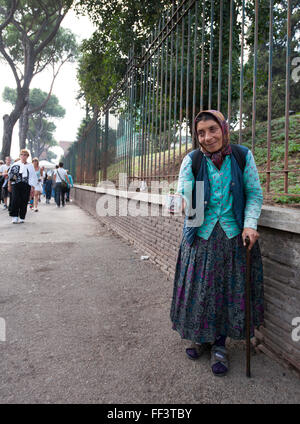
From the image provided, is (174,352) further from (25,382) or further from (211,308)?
(25,382)

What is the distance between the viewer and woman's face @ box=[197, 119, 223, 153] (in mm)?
2250

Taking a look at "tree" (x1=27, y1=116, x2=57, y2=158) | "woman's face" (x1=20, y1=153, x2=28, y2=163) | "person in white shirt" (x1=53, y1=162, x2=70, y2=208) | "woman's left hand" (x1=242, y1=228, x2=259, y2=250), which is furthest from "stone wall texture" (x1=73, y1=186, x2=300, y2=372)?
"tree" (x1=27, y1=116, x2=57, y2=158)

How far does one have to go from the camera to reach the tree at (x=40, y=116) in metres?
55.0

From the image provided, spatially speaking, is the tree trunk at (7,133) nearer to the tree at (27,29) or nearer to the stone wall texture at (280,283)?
the tree at (27,29)

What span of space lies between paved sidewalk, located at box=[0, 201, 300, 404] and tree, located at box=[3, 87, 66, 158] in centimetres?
5549

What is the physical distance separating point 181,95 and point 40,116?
196ft

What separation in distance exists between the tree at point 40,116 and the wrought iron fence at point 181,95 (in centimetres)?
4906

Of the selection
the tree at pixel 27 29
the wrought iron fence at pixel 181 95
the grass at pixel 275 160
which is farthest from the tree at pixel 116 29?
the tree at pixel 27 29

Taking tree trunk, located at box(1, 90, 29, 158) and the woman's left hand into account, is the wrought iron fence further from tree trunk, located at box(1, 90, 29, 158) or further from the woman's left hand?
tree trunk, located at box(1, 90, 29, 158)

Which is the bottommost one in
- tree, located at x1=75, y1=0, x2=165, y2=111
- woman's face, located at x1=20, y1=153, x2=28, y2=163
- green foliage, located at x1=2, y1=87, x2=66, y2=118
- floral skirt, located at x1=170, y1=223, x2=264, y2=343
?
floral skirt, located at x1=170, y1=223, x2=264, y2=343
